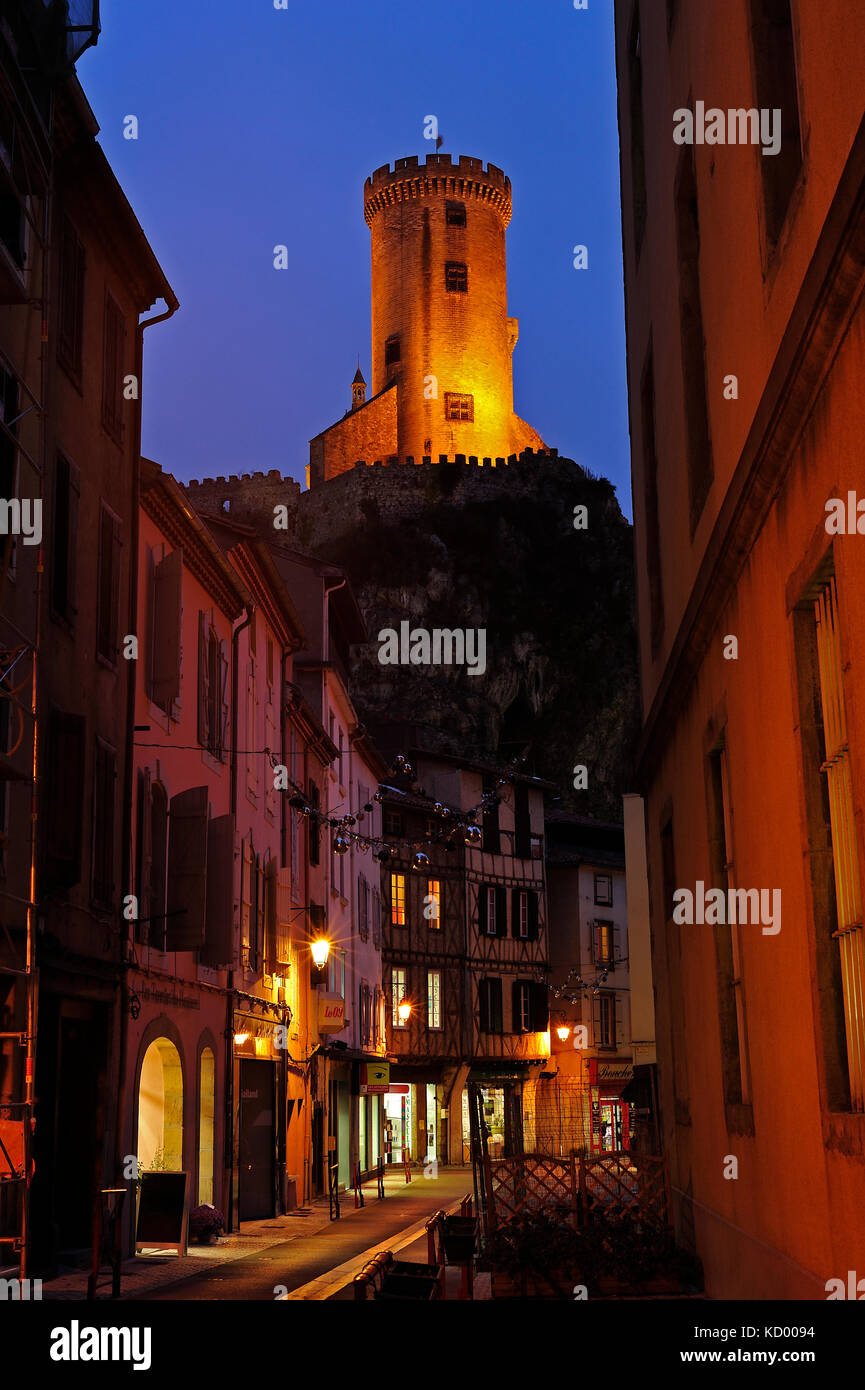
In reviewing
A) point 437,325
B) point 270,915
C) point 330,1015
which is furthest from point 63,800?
point 437,325

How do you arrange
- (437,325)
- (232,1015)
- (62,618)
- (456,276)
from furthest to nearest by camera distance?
(456,276) < (437,325) < (232,1015) < (62,618)

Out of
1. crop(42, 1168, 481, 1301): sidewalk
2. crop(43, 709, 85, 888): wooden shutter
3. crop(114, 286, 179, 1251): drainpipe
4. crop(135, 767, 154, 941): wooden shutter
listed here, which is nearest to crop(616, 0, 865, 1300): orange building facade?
crop(42, 1168, 481, 1301): sidewalk

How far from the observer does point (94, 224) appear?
17.0m

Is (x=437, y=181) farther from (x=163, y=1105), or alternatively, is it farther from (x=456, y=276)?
(x=163, y=1105)

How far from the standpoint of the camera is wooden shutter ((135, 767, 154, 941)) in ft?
58.7

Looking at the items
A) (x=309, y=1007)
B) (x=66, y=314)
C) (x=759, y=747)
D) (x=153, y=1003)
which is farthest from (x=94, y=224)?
(x=309, y=1007)

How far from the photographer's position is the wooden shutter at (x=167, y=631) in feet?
60.7

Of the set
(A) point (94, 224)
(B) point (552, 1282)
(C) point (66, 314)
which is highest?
(A) point (94, 224)

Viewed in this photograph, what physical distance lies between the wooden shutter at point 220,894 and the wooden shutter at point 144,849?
3.68ft

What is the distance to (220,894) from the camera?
63.0 ft

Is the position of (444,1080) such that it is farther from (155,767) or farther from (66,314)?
(66,314)

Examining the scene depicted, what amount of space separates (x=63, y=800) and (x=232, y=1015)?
8.90 m

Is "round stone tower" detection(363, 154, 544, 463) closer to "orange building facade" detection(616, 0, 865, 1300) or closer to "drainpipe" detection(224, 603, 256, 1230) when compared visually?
"drainpipe" detection(224, 603, 256, 1230)
